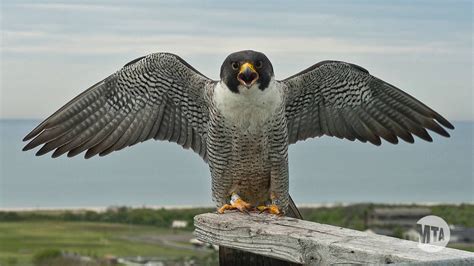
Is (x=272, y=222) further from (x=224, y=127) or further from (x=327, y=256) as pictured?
(x=224, y=127)

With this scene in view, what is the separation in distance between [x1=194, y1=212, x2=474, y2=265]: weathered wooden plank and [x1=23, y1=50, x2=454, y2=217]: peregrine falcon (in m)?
1.61

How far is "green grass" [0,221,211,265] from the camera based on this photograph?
833 inches

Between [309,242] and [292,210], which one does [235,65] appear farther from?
[309,242]

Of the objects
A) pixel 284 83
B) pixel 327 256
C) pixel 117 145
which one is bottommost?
pixel 327 256

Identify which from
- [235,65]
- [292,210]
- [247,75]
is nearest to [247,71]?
[247,75]

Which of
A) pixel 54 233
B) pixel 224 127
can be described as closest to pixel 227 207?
pixel 224 127

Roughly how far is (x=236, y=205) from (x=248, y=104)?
0.71 m

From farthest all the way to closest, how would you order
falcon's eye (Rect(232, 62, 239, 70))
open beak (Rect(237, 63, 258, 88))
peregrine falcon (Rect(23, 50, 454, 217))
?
1. peregrine falcon (Rect(23, 50, 454, 217))
2. falcon's eye (Rect(232, 62, 239, 70))
3. open beak (Rect(237, 63, 258, 88))

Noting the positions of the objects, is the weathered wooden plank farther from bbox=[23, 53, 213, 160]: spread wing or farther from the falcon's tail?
bbox=[23, 53, 213, 160]: spread wing

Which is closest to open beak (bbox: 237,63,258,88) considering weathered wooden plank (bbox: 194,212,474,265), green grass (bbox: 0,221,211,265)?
weathered wooden plank (bbox: 194,212,474,265)

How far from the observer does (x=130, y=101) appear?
6738mm

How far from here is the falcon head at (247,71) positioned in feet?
18.8

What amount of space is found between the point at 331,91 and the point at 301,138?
0.47 metres

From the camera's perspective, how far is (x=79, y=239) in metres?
23.6
